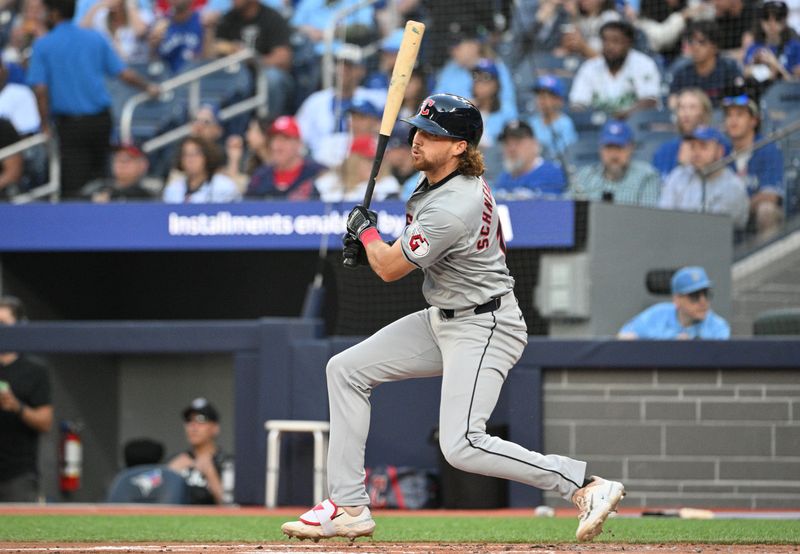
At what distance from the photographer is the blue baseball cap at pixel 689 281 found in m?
8.37

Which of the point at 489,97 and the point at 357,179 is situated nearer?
the point at 357,179

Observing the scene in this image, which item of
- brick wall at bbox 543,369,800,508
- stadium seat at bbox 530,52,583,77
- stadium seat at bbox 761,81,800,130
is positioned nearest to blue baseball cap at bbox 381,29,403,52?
stadium seat at bbox 530,52,583,77

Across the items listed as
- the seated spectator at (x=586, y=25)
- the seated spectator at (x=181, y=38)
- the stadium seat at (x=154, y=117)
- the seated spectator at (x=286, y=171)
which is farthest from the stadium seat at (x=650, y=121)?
the seated spectator at (x=181, y=38)

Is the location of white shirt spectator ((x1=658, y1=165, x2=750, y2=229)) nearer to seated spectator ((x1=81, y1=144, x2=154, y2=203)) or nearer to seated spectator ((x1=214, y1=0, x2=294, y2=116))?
seated spectator ((x1=214, y1=0, x2=294, y2=116))

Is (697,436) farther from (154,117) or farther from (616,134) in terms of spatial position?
(154,117)

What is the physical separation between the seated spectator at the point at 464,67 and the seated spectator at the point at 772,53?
2008mm

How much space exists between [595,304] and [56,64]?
5.21 m

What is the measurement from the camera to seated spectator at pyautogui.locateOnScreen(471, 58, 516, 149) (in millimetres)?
10797

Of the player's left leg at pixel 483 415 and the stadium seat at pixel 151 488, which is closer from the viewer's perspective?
the player's left leg at pixel 483 415

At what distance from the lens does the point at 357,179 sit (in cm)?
1006

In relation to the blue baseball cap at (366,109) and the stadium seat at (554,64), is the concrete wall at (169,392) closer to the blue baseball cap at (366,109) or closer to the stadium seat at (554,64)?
the blue baseball cap at (366,109)

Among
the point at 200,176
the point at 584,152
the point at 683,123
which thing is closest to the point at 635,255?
the point at 683,123

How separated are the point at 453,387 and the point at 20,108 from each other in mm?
8270

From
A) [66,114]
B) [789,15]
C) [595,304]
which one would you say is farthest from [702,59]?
[66,114]
